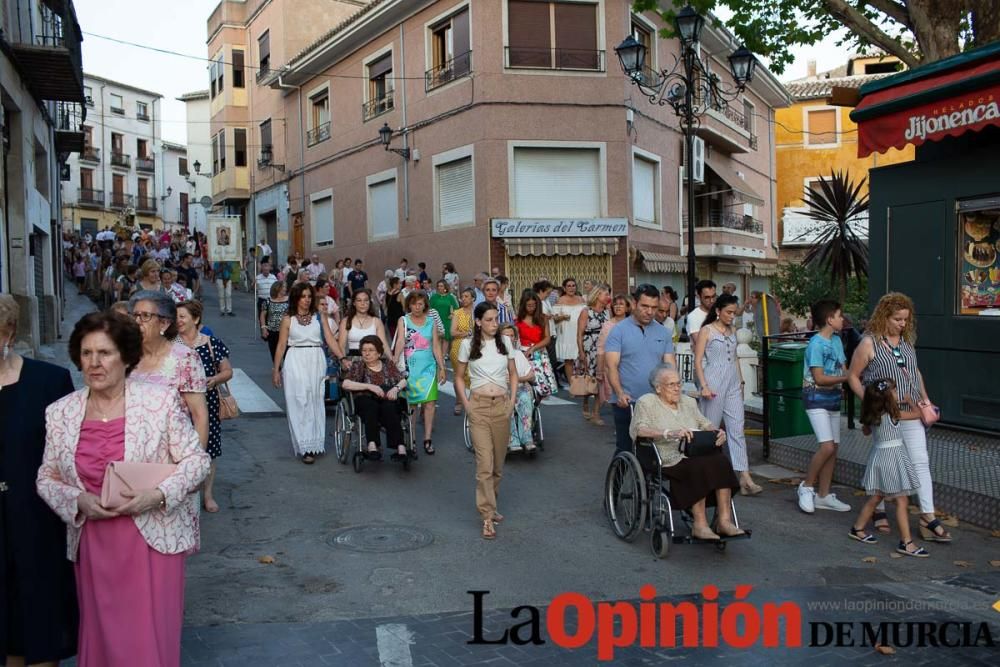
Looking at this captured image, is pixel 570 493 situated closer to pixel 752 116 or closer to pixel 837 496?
pixel 837 496

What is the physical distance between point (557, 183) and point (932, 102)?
12.4 meters

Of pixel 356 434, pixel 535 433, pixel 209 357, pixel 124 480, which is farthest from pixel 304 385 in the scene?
pixel 124 480

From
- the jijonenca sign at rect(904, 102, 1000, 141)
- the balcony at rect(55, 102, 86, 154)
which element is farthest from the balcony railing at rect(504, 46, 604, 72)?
the jijonenca sign at rect(904, 102, 1000, 141)

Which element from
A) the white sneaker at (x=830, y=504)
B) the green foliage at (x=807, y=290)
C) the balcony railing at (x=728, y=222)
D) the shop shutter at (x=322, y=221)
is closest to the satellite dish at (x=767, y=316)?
the green foliage at (x=807, y=290)

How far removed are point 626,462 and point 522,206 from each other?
14.8 m

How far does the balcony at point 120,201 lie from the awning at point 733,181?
49.8m

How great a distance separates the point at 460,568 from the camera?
6191mm

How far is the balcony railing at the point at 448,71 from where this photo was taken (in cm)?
2147

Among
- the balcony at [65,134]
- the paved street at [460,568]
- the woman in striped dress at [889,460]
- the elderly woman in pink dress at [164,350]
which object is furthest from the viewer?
the balcony at [65,134]

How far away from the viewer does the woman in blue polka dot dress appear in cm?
736

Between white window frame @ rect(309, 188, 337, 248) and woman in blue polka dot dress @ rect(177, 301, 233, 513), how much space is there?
20808 mm

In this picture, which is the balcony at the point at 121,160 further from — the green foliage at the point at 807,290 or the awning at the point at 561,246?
the green foliage at the point at 807,290

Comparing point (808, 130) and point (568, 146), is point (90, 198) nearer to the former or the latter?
point (808, 130)

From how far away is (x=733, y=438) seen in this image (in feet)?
26.3
